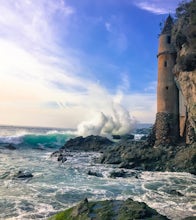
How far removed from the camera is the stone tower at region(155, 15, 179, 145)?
28016 mm

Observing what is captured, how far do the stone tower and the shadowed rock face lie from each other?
20.0 metres

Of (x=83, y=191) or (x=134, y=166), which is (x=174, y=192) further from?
(x=134, y=166)

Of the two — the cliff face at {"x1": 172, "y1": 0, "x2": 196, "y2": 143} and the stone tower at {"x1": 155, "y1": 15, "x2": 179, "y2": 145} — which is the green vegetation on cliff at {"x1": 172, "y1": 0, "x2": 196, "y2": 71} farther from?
the stone tower at {"x1": 155, "y1": 15, "x2": 179, "y2": 145}

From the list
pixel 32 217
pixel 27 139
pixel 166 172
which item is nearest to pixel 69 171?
pixel 166 172

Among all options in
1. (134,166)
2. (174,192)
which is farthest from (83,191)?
(134,166)

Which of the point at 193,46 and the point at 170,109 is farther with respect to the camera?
the point at 170,109

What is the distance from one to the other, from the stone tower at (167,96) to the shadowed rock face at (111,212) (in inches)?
789

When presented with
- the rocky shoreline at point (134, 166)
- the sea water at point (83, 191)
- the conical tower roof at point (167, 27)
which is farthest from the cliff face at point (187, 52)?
the sea water at point (83, 191)

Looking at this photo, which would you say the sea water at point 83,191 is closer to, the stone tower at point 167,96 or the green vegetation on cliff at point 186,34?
the green vegetation on cliff at point 186,34

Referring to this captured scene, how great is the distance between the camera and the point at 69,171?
71.7 ft

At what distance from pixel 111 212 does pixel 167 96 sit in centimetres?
2102

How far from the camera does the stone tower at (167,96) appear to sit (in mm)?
28016

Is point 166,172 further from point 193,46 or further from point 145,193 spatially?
point 193,46

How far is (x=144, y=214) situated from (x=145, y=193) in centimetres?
726
